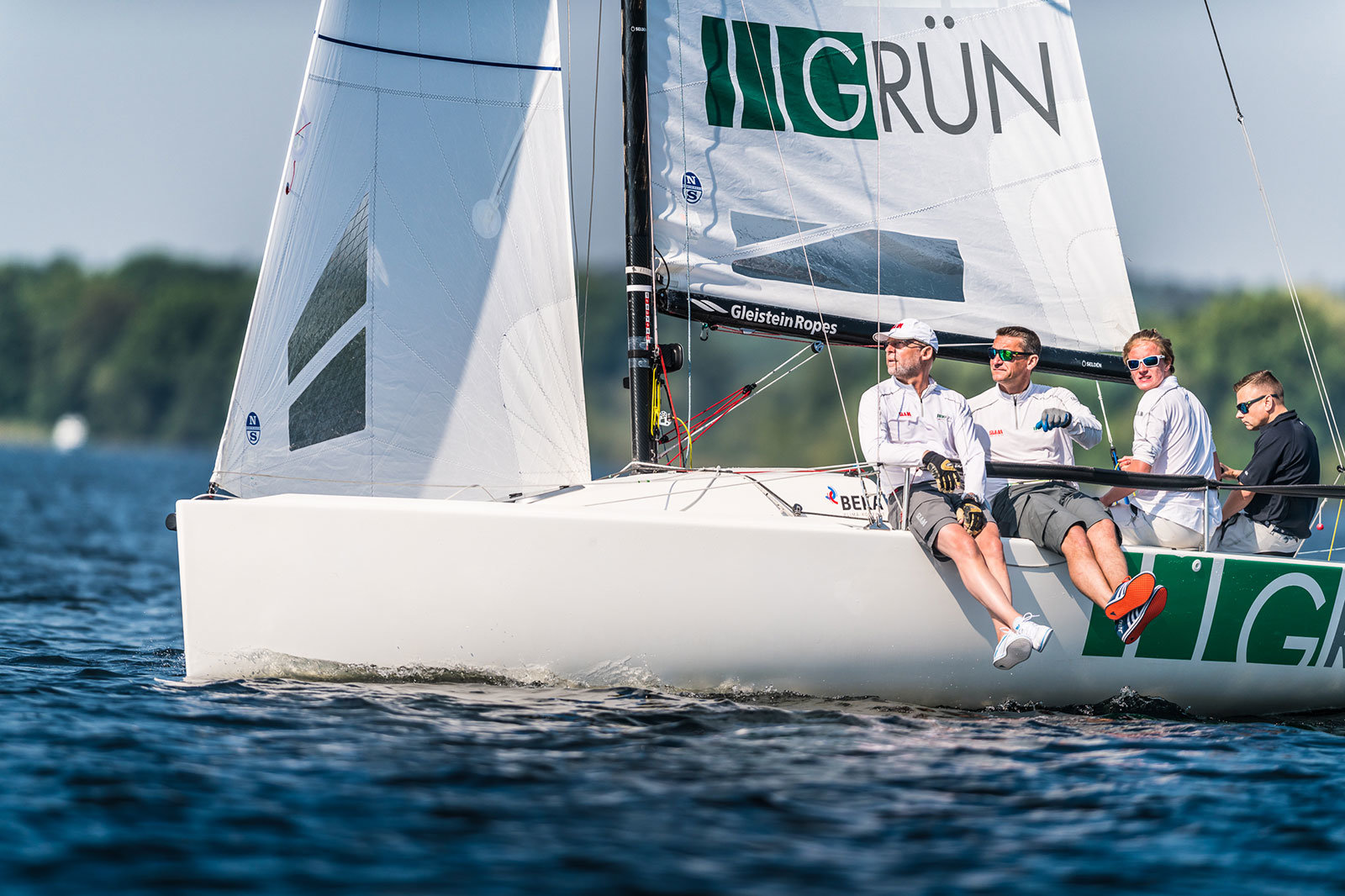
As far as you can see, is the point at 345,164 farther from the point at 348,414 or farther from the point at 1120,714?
the point at 1120,714

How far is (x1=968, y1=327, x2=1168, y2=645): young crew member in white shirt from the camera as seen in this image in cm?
475

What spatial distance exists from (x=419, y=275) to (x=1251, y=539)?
3.84 m

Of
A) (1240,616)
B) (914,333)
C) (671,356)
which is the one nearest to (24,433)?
(671,356)

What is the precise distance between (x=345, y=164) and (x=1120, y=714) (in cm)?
402

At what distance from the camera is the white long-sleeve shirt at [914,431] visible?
4.88 meters

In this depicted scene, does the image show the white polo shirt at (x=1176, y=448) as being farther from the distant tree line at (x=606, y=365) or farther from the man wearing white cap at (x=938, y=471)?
the distant tree line at (x=606, y=365)

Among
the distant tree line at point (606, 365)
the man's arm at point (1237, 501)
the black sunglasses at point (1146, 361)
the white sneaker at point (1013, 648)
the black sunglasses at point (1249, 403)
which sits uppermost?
the distant tree line at point (606, 365)

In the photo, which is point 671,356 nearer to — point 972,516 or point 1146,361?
point 972,516

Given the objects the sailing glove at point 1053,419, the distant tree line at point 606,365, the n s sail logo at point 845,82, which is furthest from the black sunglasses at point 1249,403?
the distant tree line at point 606,365

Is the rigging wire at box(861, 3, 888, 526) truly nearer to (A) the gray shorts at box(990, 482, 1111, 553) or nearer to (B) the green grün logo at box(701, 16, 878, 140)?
(B) the green grün logo at box(701, 16, 878, 140)

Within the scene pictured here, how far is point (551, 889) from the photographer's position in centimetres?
283

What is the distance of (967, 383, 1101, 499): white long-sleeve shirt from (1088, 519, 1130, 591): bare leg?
1.24 feet

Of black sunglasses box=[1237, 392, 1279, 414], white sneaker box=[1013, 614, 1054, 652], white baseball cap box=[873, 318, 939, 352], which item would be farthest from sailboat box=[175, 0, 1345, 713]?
black sunglasses box=[1237, 392, 1279, 414]

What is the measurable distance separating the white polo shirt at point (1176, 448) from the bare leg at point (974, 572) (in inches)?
40.3
